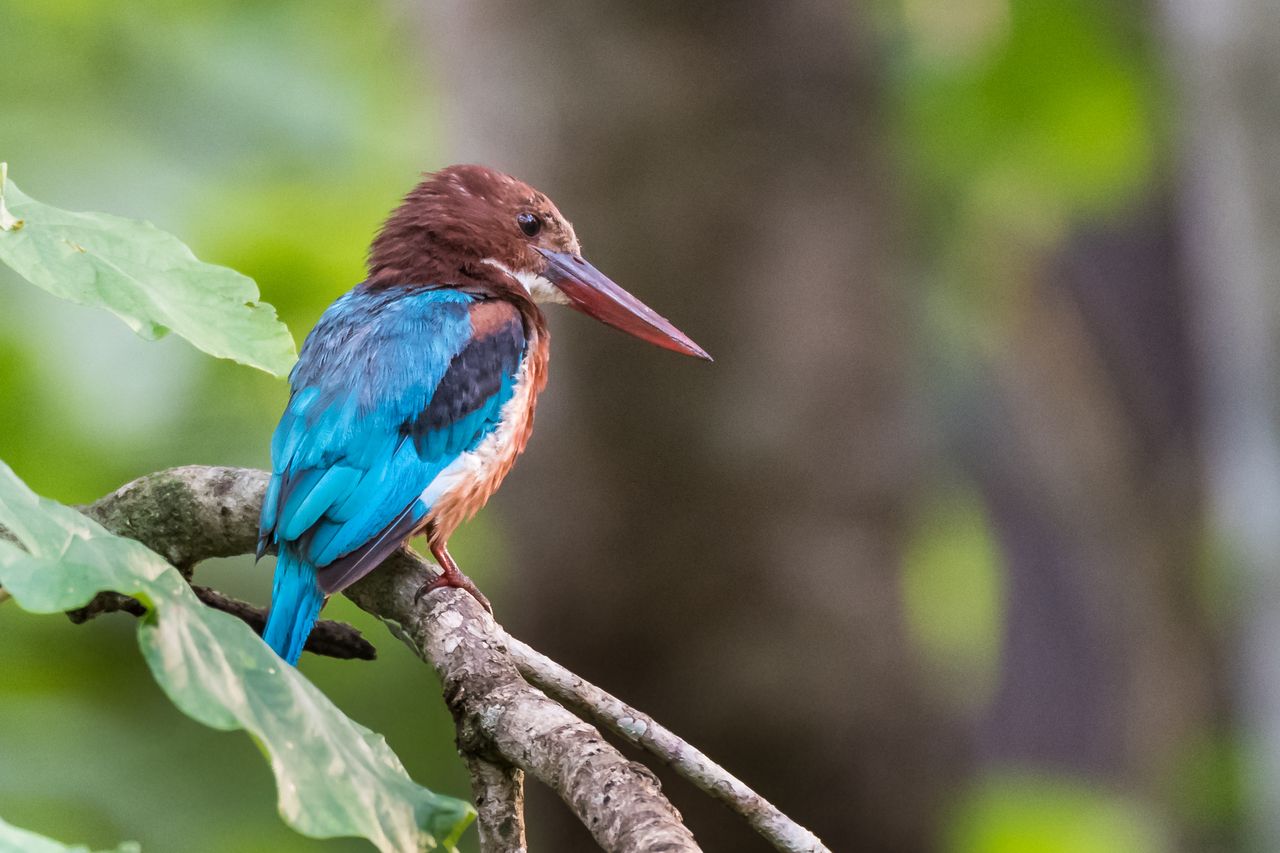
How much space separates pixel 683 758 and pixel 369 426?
132cm

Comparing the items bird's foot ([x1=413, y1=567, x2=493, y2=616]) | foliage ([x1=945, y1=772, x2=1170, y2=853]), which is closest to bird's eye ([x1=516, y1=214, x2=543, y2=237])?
bird's foot ([x1=413, y1=567, x2=493, y2=616])

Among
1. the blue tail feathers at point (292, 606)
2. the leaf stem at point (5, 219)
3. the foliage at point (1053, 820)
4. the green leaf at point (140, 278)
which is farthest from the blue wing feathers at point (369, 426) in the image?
the foliage at point (1053, 820)

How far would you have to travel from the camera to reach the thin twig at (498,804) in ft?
5.14

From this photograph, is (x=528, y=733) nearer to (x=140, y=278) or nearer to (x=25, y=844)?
(x=140, y=278)

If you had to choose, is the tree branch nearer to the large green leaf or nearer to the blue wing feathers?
the blue wing feathers

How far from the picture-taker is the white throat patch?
3.22 m

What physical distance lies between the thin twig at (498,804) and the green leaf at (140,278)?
20.0 inches

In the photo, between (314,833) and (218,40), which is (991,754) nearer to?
(218,40)

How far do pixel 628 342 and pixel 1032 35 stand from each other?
8.54 feet

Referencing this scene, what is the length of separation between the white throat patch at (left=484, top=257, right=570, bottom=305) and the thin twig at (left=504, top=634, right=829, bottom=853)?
1.62 meters

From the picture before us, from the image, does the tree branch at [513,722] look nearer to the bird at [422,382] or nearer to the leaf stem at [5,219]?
the bird at [422,382]

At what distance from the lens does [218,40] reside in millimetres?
4301

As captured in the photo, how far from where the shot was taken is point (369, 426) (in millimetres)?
2609

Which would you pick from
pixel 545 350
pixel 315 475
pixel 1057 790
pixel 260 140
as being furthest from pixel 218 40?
pixel 1057 790
